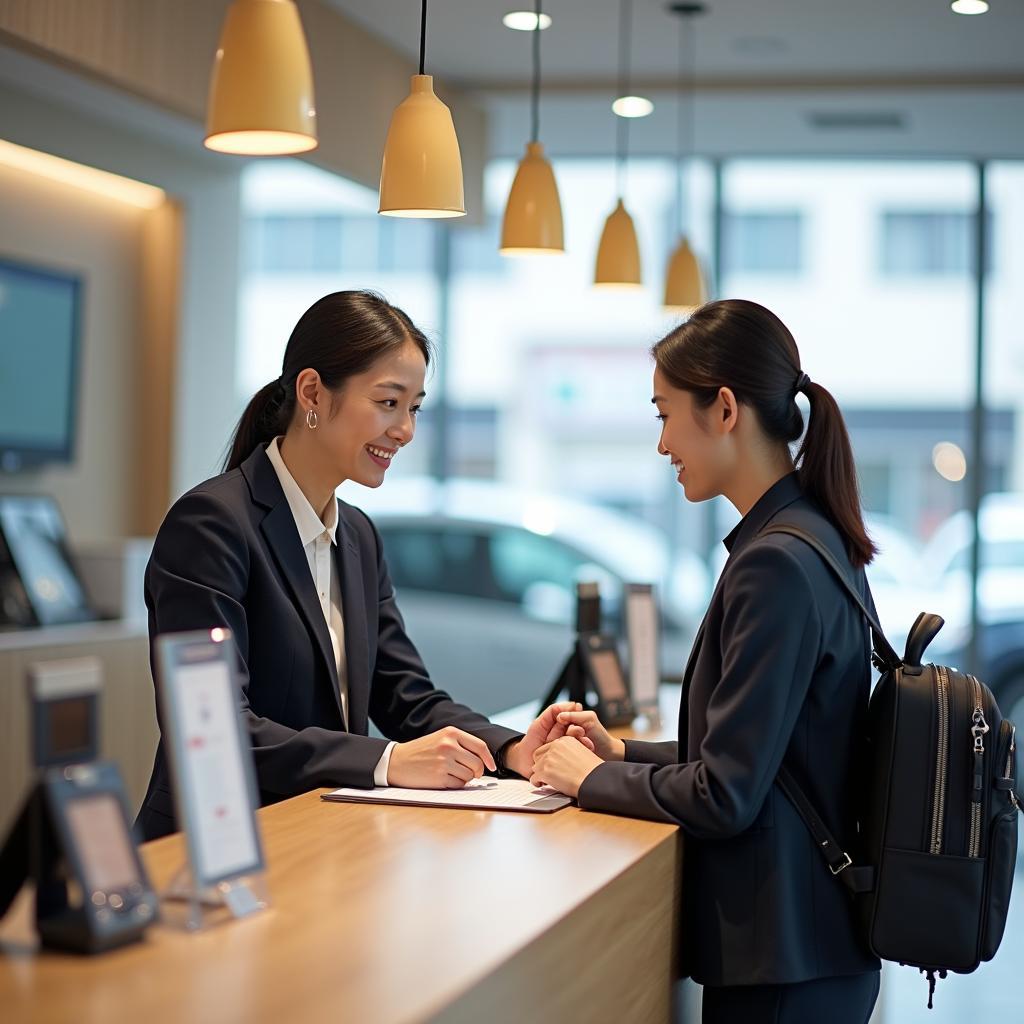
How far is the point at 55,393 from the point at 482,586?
2.50m

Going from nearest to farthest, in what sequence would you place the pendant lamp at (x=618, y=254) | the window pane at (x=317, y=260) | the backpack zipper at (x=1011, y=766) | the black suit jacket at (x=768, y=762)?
the black suit jacket at (x=768, y=762) → the backpack zipper at (x=1011, y=766) → the pendant lamp at (x=618, y=254) → the window pane at (x=317, y=260)

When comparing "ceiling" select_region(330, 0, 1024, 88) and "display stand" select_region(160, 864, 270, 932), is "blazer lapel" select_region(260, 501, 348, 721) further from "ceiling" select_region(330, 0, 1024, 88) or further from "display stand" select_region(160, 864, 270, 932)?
Answer: "ceiling" select_region(330, 0, 1024, 88)

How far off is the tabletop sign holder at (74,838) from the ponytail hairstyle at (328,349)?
1.15 metres

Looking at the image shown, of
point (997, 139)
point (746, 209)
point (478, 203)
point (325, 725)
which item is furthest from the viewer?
point (746, 209)

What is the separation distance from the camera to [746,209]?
7.41 meters

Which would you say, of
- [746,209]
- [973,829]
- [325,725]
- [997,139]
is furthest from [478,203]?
[973,829]

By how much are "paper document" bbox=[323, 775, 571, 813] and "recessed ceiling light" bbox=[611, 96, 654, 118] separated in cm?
396

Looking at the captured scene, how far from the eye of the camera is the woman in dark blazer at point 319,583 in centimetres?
238

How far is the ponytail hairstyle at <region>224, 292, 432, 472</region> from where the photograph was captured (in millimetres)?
2609

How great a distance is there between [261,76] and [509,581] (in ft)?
17.3

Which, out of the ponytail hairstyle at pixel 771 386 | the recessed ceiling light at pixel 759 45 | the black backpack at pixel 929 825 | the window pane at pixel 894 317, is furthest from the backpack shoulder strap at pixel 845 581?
the window pane at pixel 894 317

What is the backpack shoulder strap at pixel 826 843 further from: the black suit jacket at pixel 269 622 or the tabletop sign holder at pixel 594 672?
the tabletop sign holder at pixel 594 672

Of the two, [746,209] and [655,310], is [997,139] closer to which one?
[746,209]

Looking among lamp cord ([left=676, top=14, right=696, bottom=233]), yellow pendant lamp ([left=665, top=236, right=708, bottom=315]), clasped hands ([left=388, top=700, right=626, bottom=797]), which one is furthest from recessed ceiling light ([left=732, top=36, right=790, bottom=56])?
clasped hands ([left=388, top=700, right=626, bottom=797])
